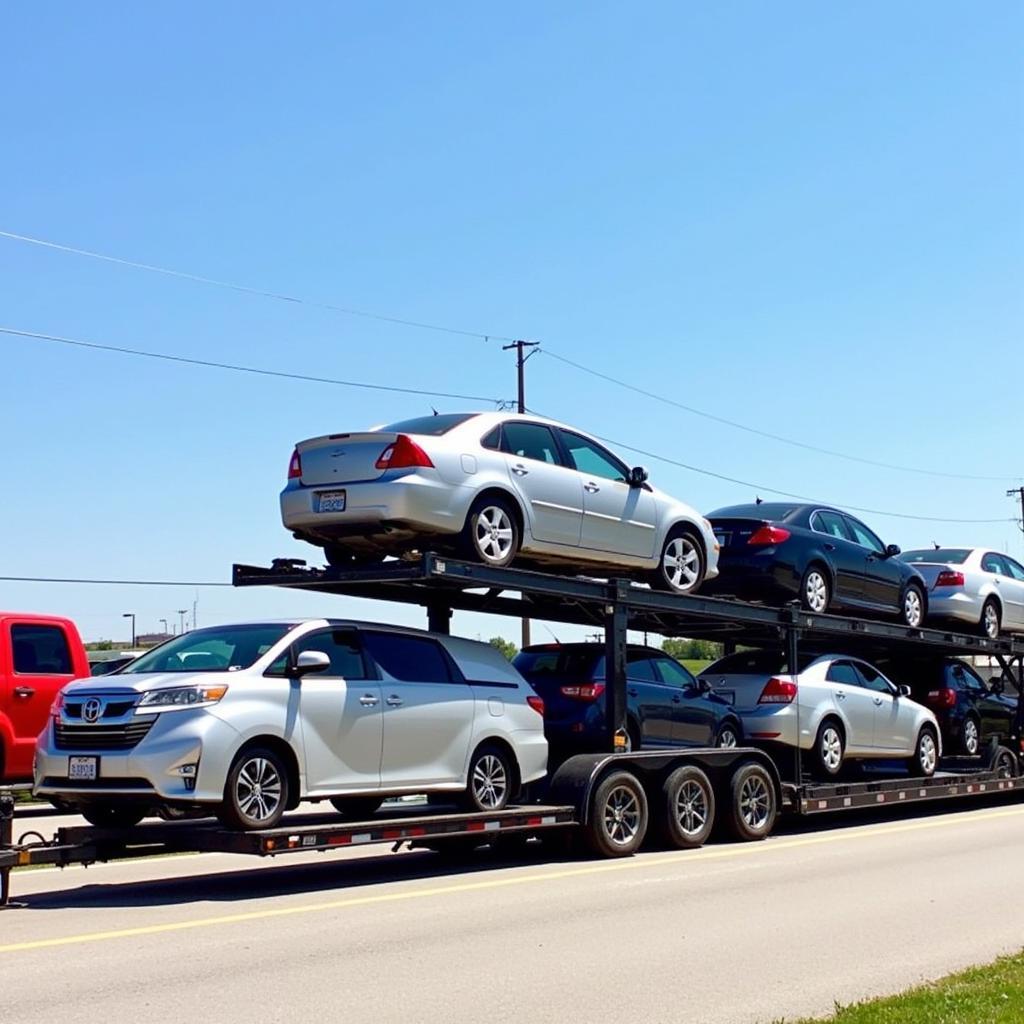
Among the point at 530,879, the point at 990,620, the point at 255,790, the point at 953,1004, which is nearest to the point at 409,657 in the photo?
the point at 530,879

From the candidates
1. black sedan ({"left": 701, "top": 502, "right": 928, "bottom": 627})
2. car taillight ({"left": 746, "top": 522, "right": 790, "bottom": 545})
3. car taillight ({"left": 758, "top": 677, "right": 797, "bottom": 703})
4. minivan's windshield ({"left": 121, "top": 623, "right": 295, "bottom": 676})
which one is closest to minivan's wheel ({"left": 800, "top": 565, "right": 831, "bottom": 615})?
black sedan ({"left": 701, "top": 502, "right": 928, "bottom": 627})

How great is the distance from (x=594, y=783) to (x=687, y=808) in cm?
149

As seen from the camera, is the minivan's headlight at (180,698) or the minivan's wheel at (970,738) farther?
the minivan's wheel at (970,738)

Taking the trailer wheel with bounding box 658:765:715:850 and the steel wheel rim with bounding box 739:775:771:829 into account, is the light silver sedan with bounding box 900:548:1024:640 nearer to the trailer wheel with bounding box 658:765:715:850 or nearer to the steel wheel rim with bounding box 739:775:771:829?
the steel wheel rim with bounding box 739:775:771:829

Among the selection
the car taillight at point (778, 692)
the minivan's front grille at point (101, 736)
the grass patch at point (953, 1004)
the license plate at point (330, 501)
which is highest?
the license plate at point (330, 501)

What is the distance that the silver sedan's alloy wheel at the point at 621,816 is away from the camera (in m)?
13.4

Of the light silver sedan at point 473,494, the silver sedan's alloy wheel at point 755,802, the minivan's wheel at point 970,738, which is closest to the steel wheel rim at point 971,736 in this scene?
the minivan's wheel at point 970,738

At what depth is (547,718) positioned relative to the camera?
14.5m

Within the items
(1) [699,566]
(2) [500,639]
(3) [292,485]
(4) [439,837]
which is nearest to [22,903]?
(4) [439,837]

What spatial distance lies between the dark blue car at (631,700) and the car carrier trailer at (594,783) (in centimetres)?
35

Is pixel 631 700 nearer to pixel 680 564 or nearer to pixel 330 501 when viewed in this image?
pixel 680 564

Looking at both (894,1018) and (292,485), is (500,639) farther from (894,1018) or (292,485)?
(894,1018)

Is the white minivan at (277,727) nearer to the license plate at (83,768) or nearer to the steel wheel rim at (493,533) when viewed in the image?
Answer: the license plate at (83,768)

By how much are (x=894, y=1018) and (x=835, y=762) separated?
10.9m
